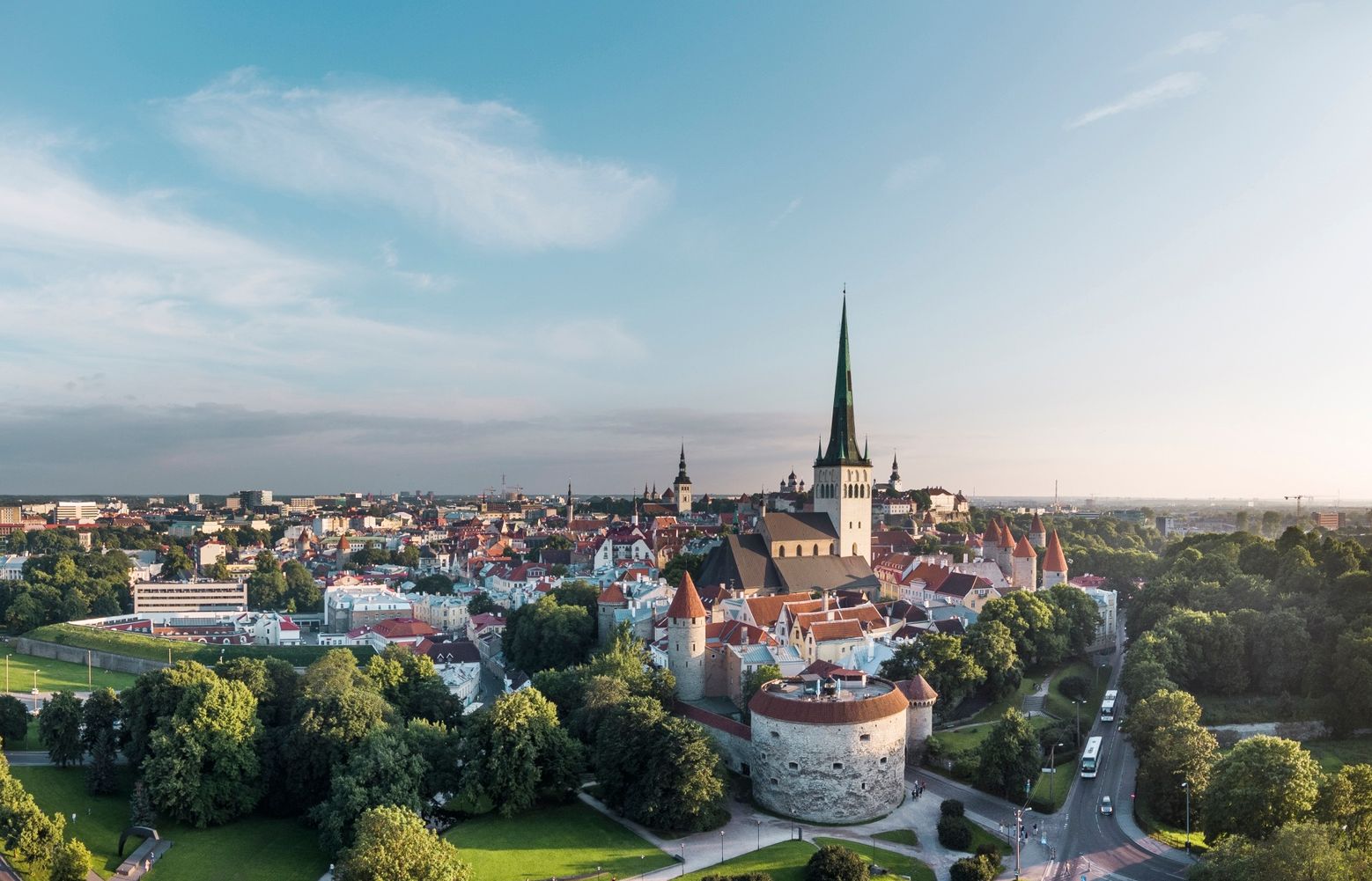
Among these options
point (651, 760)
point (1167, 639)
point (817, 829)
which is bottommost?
point (817, 829)

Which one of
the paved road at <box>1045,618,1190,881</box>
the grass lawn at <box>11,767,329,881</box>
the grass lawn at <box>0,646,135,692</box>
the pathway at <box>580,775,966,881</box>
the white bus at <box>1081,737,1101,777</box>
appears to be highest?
the white bus at <box>1081,737,1101,777</box>

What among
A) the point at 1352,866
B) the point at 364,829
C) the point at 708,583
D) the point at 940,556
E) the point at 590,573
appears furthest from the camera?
the point at 590,573

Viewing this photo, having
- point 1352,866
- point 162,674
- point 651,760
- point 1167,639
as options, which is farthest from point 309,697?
point 1167,639

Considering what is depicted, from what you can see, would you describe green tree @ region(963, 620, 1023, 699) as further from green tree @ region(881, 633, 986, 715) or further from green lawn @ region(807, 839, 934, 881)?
green lawn @ region(807, 839, 934, 881)

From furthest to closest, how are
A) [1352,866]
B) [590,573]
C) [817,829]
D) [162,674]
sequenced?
[590,573] → [162,674] → [817,829] → [1352,866]

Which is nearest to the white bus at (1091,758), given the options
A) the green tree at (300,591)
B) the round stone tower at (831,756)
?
the round stone tower at (831,756)

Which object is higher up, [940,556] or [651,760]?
[940,556]

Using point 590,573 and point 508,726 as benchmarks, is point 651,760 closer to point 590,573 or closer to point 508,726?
point 508,726

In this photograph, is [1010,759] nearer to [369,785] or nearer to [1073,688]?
[1073,688]

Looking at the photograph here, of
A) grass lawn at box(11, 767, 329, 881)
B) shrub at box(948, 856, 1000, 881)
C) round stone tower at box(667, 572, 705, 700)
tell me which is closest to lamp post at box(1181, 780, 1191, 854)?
shrub at box(948, 856, 1000, 881)
